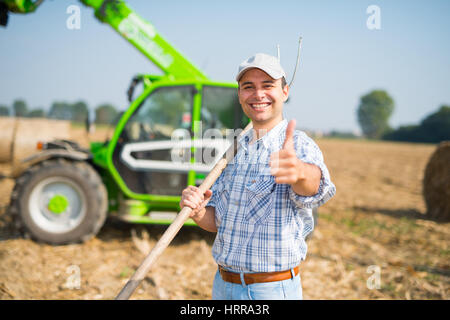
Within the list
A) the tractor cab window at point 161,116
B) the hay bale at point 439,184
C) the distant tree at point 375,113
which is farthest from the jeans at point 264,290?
the distant tree at point 375,113

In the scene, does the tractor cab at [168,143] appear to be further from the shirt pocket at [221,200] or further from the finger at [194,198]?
the finger at [194,198]

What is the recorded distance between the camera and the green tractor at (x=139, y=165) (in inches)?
182

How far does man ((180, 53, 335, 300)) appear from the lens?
5.20ft

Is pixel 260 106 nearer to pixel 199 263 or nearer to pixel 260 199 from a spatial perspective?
pixel 260 199

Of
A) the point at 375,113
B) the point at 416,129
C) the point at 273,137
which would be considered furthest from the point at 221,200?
the point at 375,113

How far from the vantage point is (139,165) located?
15.4 feet

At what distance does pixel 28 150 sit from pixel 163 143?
18.4ft

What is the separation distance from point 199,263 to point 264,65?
3214mm

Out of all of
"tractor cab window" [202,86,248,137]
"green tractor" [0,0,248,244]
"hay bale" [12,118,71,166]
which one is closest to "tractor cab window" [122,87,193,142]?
"green tractor" [0,0,248,244]

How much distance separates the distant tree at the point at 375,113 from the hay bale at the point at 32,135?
4447 centimetres

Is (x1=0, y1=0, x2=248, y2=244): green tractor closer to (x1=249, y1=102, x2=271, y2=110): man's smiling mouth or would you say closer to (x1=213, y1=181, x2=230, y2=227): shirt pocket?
(x1=213, y1=181, x2=230, y2=227): shirt pocket

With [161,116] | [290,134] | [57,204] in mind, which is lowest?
[57,204]

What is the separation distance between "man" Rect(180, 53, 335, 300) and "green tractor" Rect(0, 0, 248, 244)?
2877 millimetres
